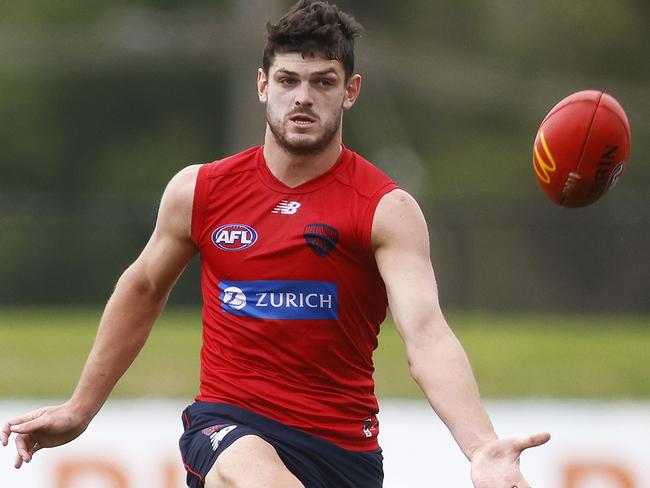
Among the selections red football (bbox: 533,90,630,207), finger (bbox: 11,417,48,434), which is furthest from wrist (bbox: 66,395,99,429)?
red football (bbox: 533,90,630,207)

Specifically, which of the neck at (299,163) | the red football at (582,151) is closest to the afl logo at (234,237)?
the neck at (299,163)

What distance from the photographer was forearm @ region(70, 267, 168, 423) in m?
6.05

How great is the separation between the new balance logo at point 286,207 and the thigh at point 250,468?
89 cm

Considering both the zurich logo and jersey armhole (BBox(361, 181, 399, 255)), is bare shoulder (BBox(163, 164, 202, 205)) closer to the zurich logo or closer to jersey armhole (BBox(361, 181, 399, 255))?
the zurich logo

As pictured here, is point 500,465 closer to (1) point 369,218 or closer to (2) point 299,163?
(1) point 369,218

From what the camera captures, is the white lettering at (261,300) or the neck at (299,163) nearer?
the white lettering at (261,300)

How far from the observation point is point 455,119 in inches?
1277

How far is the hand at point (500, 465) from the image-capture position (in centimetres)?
447

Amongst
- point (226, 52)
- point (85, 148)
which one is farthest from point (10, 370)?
point (85, 148)

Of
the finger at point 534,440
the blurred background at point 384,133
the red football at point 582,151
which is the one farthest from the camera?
the blurred background at point 384,133

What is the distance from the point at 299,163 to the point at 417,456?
2972mm

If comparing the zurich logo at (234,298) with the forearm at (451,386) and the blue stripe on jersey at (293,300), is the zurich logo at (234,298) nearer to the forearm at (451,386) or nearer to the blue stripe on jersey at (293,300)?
the blue stripe on jersey at (293,300)

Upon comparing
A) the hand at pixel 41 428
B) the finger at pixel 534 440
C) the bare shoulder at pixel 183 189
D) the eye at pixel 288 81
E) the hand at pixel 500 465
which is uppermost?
the eye at pixel 288 81

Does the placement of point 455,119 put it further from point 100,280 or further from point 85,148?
point 100,280
